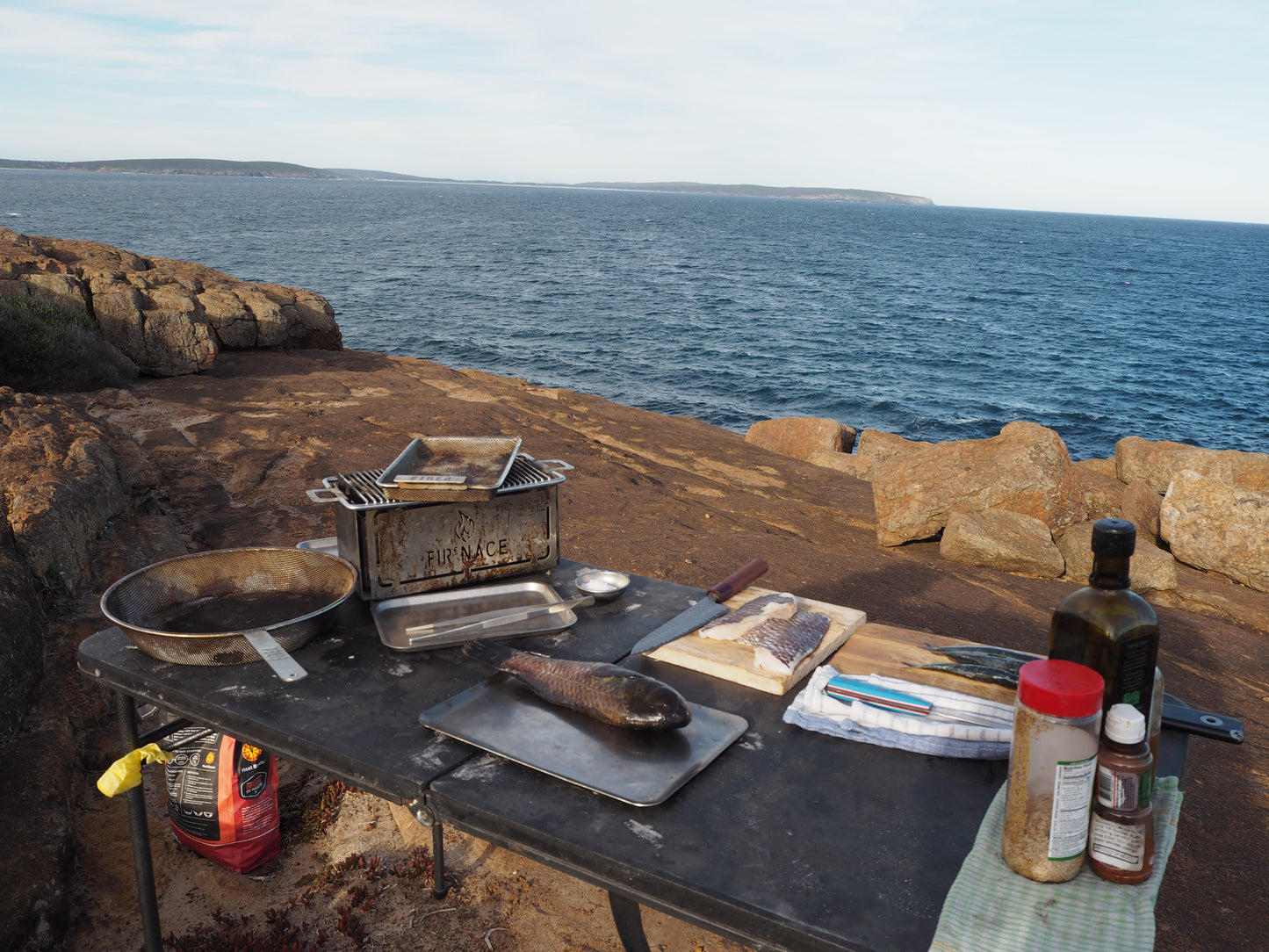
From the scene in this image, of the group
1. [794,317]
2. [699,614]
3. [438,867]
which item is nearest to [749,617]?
[699,614]

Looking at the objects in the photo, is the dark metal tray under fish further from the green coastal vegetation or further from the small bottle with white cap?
the green coastal vegetation

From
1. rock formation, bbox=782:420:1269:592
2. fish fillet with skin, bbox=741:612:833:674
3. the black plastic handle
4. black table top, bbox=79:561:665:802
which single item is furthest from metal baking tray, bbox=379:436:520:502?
rock formation, bbox=782:420:1269:592

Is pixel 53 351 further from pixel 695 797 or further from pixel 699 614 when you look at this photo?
pixel 695 797

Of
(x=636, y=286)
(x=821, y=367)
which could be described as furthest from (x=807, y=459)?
(x=636, y=286)

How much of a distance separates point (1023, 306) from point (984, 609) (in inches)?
1986

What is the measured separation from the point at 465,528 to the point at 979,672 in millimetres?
1607

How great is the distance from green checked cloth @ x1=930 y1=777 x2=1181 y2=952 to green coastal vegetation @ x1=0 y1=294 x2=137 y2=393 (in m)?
11.3

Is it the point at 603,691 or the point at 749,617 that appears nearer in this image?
the point at 603,691

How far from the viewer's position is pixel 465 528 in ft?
9.47

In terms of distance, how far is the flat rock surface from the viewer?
11.5 feet

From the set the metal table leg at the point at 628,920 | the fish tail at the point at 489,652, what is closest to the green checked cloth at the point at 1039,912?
the fish tail at the point at 489,652

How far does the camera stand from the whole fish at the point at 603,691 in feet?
6.50

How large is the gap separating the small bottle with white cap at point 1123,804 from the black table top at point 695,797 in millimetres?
260

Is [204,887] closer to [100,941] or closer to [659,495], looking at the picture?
[100,941]
